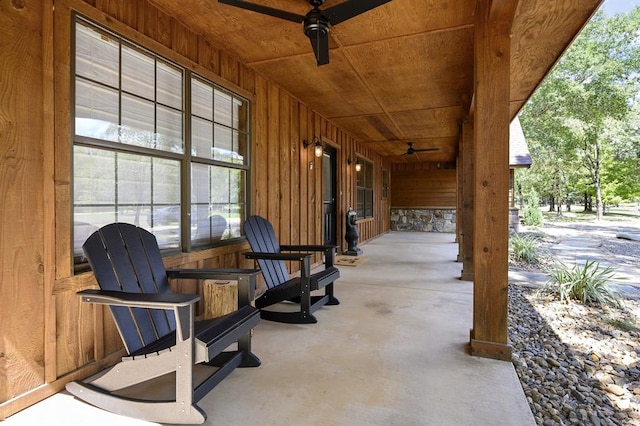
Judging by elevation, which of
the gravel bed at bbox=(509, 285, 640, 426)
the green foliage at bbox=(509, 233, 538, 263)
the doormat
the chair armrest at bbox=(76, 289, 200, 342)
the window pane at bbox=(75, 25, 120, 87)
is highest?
the window pane at bbox=(75, 25, 120, 87)

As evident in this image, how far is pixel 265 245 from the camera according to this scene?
3535 millimetres

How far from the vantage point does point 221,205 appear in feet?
11.6

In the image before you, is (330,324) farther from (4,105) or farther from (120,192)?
(4,105)

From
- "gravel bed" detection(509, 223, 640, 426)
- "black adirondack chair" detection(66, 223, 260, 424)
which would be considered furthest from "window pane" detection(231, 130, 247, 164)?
"gravel bed" detection(509, 223, 640, 426)

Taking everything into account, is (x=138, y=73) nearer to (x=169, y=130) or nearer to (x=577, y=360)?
(x=169, y=130)

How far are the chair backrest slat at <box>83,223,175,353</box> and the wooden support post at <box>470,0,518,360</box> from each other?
7.16ft

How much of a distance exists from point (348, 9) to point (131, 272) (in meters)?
2.21

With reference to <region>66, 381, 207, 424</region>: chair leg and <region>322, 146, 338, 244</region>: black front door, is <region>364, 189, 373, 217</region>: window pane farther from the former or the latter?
<region>66, 381, 207, 424</region>: chair leg

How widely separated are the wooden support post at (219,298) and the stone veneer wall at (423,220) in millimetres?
10743

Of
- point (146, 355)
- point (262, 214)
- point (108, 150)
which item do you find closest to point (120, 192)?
point (108, 150)

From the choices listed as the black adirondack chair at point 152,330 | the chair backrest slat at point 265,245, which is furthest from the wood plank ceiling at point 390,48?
the black adirondack chair at point 152,330

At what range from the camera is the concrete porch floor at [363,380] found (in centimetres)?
174

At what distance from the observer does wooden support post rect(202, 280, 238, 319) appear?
9.09ft

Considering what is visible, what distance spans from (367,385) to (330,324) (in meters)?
1.03
